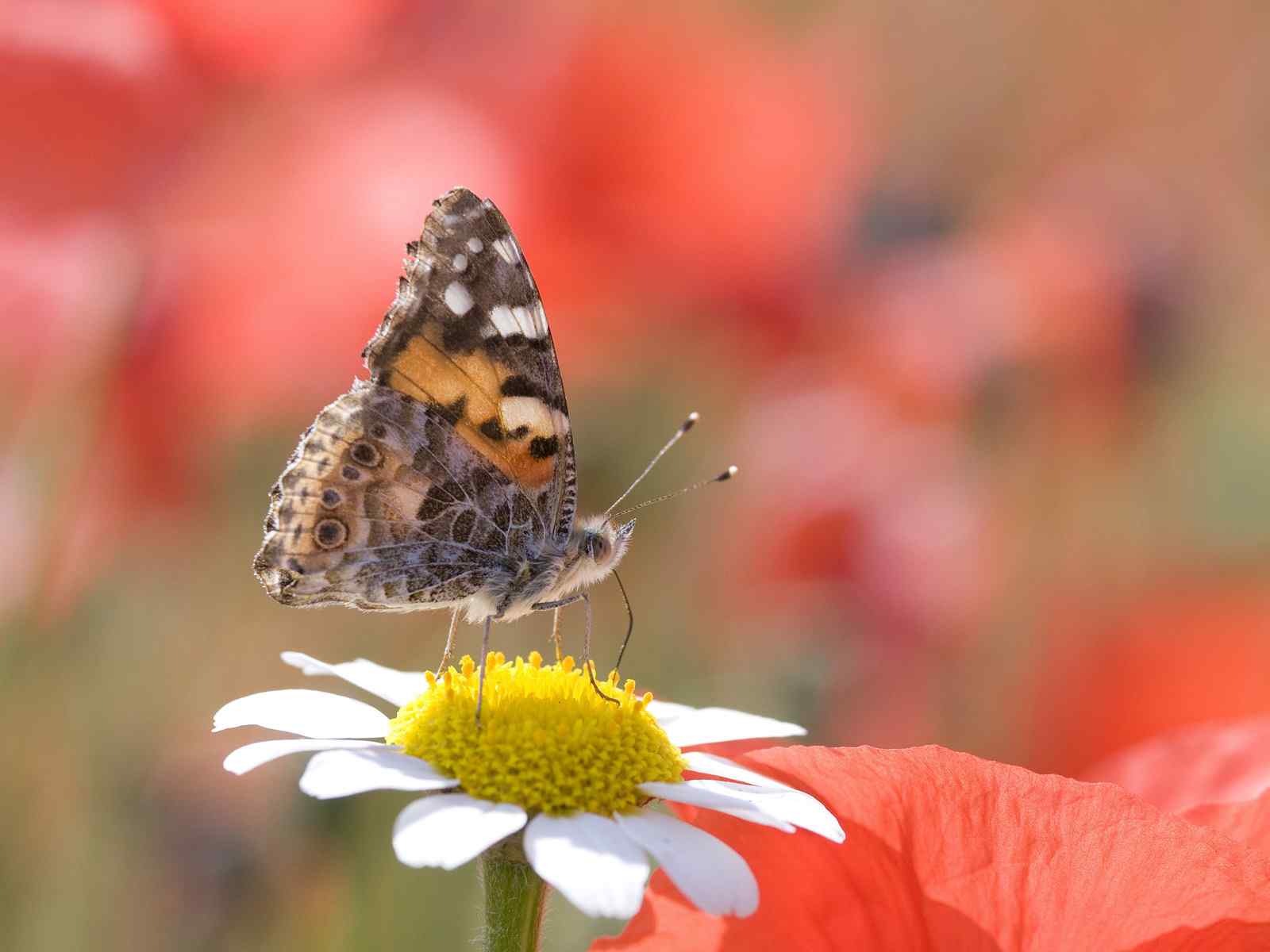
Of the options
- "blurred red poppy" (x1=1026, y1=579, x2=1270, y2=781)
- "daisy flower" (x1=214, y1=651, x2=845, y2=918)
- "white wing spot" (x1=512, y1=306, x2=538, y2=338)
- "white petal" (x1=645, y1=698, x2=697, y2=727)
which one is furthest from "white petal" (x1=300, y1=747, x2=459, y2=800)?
"blurred red poppy" (x1=1026, y1=579, x2=1270, y2=781)

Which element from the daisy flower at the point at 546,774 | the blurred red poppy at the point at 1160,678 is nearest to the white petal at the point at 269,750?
the daisy flower at the point at 546,774

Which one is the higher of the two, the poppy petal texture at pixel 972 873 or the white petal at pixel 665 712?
the white petal at pixel 665 712

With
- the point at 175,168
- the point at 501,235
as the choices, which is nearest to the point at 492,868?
the point at 501,235

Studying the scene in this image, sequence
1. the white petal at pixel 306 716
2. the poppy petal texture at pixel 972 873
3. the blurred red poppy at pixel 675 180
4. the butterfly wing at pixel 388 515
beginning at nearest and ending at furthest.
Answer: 1. the poppy petal texture at pixel 972 873
2. the white petal at pixel 306 716
3. the butterfly wing at pixel 388 515
4. the blurred red poppy at pixel 675 180

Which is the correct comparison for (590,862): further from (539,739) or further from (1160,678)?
(1160,678)

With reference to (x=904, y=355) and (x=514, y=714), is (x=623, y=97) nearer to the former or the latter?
(x=904, y=355)

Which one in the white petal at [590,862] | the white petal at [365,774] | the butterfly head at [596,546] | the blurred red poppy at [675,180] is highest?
the blurred red poppy at [675,180]

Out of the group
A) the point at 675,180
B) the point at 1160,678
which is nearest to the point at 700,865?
the point at 1160,678

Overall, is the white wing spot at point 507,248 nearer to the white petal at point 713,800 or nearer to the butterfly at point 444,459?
the butterfly at point 444,459
